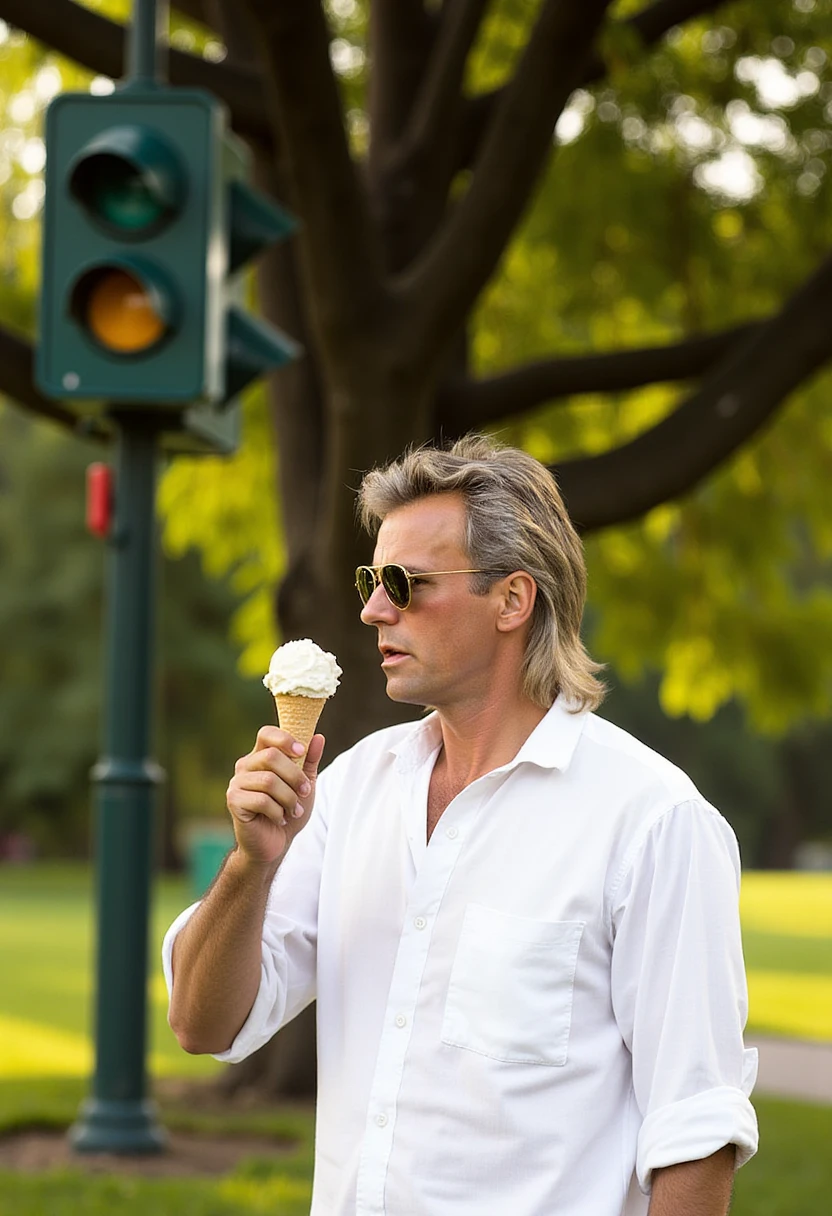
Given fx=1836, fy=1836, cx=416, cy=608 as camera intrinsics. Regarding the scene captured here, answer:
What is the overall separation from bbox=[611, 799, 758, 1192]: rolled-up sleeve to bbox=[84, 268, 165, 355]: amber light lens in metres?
3.72

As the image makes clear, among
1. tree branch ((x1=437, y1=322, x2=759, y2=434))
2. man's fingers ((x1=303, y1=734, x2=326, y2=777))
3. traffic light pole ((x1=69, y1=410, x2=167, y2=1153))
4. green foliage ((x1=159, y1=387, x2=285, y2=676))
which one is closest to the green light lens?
traffic light pole ((x1=69, y1=410, x2=167, y2=1153))

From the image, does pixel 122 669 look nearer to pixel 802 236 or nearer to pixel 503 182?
pixel 503 182

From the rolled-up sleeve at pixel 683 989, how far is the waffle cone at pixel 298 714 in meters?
0.56

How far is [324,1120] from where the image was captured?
2.81 meters

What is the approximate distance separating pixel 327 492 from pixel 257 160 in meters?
2.19

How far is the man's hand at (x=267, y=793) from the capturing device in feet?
8.71

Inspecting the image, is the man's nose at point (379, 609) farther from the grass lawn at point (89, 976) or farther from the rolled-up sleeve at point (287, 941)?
the grass lawn at point (89, 976)

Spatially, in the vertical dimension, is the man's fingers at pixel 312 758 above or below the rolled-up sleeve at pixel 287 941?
above

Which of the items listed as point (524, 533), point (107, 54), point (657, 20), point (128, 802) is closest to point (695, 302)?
point (657, 20)

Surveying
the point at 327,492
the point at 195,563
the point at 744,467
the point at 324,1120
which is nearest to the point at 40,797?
the point at 195,563

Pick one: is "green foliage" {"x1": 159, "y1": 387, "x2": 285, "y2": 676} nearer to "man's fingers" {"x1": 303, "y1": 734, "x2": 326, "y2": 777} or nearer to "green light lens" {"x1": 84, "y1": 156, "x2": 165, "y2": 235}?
"green light lens" {"x1": 84, "y1": 156, "x2": 165, "y2": 235}

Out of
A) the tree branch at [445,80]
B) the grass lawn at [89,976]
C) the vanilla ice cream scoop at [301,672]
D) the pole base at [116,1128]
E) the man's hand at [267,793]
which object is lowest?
the grass lawn at [89,976]

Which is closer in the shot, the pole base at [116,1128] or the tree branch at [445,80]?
the pole base at [116,1128]

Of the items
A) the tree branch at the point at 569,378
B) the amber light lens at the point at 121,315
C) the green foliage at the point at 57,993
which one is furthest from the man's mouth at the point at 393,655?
the tree branch at the point at 569,378
